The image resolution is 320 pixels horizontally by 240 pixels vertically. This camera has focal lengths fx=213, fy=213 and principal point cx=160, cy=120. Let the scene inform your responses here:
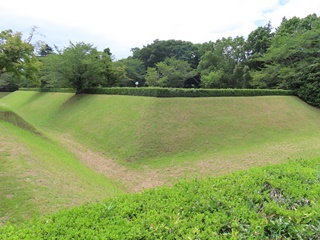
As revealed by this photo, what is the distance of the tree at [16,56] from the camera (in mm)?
12039

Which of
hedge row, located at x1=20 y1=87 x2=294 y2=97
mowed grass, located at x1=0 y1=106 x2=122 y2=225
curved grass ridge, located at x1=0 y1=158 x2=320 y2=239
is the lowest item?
mowed grass, located at x1=0 y1=106 x2=122 y2=225

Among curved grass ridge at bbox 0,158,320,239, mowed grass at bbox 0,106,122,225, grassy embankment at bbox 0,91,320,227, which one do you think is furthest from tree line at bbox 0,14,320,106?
curved grass ridge at bbox 0,158,320,239

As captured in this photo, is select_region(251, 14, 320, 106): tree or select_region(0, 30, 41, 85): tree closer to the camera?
select_region(0, 30, 41, 85): tree

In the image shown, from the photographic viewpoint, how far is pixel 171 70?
32.1m

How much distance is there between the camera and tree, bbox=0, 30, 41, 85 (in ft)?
39.5

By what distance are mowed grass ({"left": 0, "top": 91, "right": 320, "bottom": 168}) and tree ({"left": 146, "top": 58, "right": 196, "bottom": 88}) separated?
14424 mm

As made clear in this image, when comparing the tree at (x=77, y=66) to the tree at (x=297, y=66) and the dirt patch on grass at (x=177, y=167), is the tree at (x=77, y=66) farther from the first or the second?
the tree at (x=297, y=66)

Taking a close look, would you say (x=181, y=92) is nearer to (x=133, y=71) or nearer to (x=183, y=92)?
(x=183, y=92)

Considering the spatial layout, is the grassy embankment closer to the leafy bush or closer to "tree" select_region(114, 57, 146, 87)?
the leafy bush

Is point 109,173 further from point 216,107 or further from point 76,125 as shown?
point 216,107

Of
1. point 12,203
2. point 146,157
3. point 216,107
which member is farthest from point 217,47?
point 12,203

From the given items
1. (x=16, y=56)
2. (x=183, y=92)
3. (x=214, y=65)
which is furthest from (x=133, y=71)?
(x=16, y=56)

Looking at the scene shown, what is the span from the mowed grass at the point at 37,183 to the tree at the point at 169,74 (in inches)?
932

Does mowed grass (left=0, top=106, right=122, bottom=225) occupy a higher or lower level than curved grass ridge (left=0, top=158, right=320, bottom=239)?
lower
